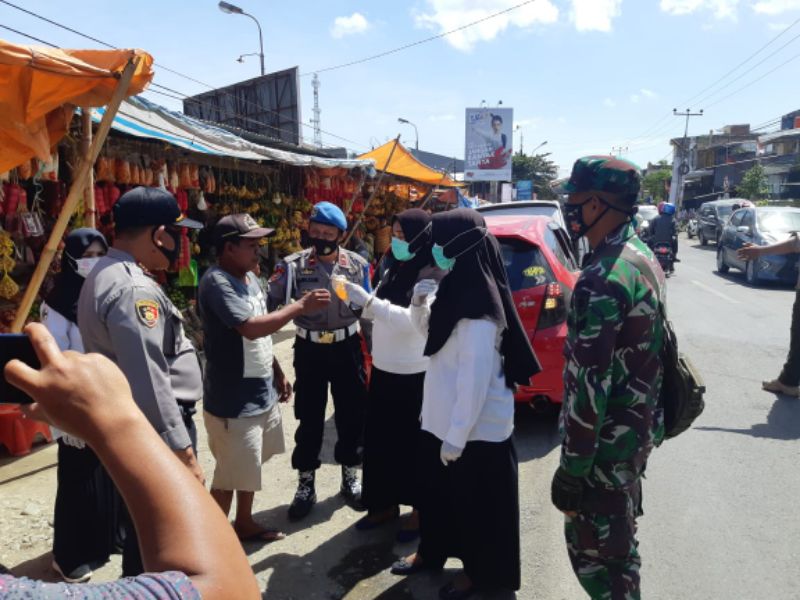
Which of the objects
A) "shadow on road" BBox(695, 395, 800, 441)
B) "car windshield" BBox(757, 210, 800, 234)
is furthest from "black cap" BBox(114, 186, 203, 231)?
"car windshield" BBox(757, 210, 800, 234)

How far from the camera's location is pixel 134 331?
6.55 feet

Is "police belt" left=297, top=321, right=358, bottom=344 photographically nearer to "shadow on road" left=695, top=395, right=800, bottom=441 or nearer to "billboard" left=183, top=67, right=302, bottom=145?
"shadow on road" left=695, top=395, right=800, bottom=441

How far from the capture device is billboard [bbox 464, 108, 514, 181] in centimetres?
2583

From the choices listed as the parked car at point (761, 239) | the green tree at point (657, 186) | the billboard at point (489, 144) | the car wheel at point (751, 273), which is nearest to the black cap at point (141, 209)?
the parked car at point (761, 239)

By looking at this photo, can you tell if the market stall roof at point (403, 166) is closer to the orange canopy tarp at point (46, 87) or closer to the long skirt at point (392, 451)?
the orange canopy tarp at point (46, 87)

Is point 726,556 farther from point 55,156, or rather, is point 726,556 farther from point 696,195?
point 696,195

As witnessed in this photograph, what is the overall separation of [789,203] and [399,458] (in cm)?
3666

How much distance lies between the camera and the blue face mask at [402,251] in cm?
331

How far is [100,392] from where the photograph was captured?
0.82m

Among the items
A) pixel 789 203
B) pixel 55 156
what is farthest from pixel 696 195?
pixel 55 156

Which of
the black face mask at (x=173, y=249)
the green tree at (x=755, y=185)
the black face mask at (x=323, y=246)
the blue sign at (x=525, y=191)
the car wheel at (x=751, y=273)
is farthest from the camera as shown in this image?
the blue sign at (x=525, y=191)

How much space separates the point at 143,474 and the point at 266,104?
1514cm

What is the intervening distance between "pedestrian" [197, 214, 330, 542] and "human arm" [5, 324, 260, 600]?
6.52 ft

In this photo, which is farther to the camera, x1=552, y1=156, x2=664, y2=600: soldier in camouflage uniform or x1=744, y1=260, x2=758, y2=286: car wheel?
x1=744, y1=260, x2=758, y2=286: car wheel
